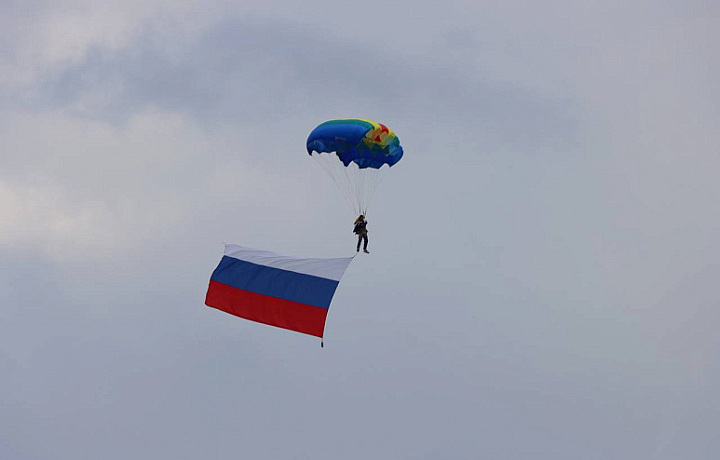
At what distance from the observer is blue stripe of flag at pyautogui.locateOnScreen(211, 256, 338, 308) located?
51.0 meters

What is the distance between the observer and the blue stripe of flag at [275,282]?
167 ft

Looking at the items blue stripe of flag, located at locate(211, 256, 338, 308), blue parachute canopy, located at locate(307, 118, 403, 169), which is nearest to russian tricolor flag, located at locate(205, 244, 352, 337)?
blue stripe of flag, located at locate(211, 256, 338, 308)

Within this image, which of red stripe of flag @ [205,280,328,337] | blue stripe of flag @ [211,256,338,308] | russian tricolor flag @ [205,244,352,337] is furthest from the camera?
blue stripe of flag @ [211,256,338,308]

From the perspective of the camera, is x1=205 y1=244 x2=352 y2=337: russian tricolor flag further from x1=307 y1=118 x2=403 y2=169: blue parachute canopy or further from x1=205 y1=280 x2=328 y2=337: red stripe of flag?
x1=307 y1=118 x2=403 y2=169: blue parachute canopy

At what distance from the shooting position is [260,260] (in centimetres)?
5206

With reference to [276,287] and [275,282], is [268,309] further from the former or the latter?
[275,282]

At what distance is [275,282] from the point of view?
5162 cm

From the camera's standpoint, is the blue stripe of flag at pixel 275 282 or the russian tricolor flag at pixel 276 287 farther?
the blue stripe of flag at pixel 275 282

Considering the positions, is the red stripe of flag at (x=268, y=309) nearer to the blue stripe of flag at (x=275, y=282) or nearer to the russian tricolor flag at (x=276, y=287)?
the russian tricolor flag at (x=276, y=287)

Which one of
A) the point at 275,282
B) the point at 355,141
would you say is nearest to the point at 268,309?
the point at 275,282

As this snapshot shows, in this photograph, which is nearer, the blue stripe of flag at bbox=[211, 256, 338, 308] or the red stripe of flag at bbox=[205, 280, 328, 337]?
the red stripe of flag at bbox=[205, 280, 328, 337]

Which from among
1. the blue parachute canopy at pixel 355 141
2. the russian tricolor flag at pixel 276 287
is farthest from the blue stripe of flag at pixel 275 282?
the blue parachute canopy at pixel 355 141

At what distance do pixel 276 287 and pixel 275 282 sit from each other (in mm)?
180

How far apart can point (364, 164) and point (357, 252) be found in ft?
8.90
